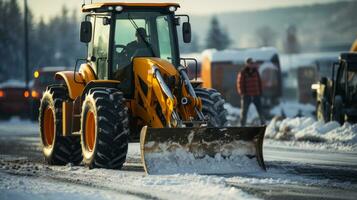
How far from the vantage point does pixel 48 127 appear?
16594 millimetres

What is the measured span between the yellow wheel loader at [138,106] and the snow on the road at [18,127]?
9.99m

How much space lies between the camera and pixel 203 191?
435 inches

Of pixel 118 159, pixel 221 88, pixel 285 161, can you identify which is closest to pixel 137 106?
pixel 118 159

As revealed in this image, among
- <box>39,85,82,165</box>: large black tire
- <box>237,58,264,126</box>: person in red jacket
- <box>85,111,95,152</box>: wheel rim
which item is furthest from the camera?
<box>237,58,264,126</box>: person in red jacket

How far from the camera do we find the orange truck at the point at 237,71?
4009 cm

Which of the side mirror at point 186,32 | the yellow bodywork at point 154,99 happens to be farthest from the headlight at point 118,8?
the side mirror at point 186,32

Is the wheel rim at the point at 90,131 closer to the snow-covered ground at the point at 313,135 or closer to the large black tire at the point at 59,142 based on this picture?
the large black tire at the point at 59,142

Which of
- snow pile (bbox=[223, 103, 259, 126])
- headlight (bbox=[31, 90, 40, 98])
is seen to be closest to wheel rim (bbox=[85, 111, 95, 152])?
Answer: snow pile (bbox=[223, 103, 259, 126])

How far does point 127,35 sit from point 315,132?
7.33 metres

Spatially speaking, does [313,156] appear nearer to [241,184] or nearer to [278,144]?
[278,144]

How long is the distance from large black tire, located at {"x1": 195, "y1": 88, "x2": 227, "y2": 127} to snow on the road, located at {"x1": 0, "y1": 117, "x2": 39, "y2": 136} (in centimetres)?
1195

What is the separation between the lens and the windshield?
14898 mm

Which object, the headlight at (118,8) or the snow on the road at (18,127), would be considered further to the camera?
the snow on the road at (18,127)

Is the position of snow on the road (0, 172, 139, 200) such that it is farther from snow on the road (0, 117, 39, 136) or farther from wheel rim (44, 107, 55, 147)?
snow on the road (0, 117, 39, 136)
